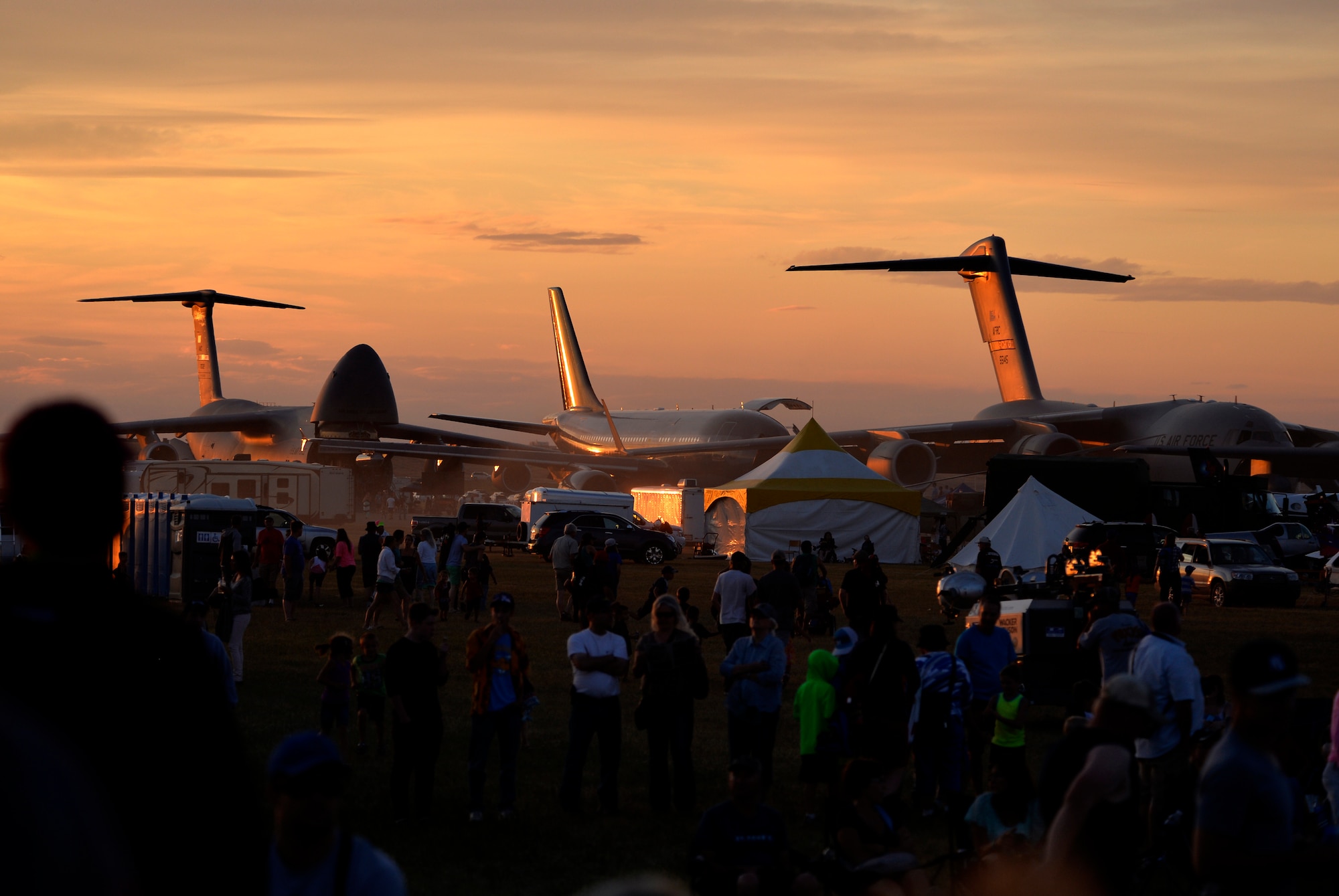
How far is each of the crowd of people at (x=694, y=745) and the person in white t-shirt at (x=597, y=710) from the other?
0.02 meters

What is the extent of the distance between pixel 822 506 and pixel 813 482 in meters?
0.68

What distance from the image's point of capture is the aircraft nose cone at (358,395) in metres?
57.7

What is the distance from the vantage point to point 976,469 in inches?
2069

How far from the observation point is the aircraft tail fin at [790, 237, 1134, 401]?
57094 millimetres

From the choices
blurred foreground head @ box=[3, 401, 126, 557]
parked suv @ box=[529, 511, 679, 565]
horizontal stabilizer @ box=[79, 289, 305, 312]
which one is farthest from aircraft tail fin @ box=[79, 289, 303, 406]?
blurred foreground head @ box=[3, 401, 126, 557]

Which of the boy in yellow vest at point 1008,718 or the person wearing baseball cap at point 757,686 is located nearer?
the boy in yellow vest at point 1008,718

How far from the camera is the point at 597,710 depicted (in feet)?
32.4

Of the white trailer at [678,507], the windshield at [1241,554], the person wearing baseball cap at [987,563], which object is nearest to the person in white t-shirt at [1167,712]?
the person wearing baseball cap at [987,563]

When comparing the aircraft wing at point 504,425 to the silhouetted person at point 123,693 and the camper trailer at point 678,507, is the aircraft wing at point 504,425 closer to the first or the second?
the camper trailer at point 678,507

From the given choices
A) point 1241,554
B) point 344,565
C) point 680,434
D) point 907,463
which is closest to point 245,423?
point 680,434

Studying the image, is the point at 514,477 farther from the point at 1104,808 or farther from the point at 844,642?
the point at 1104,808

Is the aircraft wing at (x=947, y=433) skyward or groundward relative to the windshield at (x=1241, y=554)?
skyward

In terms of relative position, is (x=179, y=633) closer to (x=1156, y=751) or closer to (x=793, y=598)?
(x=1156, y=751)

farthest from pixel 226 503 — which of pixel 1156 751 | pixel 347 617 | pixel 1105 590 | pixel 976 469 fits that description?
pixel 976 469
